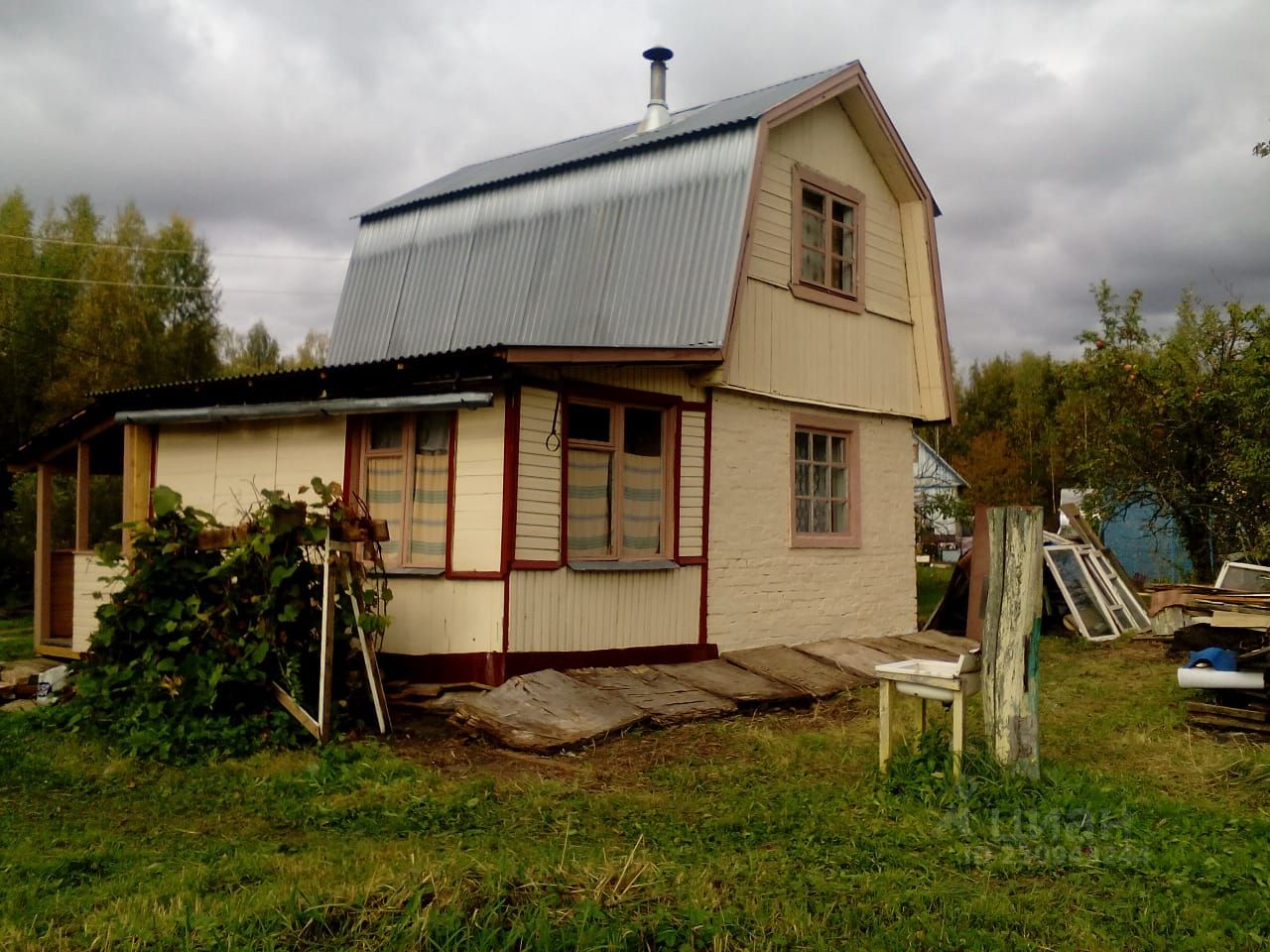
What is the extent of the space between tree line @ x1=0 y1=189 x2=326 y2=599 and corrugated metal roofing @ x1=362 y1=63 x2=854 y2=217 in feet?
42.2

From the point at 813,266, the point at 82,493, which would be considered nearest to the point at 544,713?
the point at 813,266

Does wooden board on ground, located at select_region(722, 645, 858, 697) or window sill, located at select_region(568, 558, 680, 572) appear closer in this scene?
window sill, located at select_region(568, 558, 680, 572)

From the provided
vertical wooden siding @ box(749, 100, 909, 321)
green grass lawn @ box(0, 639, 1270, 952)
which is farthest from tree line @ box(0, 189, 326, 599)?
green grass lawn @ box(0, 639, 1270, 952)

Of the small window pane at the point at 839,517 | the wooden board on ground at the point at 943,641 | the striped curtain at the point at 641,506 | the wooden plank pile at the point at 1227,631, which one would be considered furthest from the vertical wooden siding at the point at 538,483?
the wooden board on ground at the point at 943,641

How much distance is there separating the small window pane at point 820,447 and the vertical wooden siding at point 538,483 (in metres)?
4.07

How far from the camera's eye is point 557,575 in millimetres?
9203

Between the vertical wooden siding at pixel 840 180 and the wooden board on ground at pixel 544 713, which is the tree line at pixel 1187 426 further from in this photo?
the wooden board on ground at pixel 544 713

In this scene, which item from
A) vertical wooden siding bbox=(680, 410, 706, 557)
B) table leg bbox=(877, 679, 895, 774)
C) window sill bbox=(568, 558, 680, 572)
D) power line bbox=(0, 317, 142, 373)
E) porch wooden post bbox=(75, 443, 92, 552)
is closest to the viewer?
table leg bbox=(877, 679, 895, 774)

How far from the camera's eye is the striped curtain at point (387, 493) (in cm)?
949

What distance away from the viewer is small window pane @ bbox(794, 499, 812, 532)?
11.9 meters

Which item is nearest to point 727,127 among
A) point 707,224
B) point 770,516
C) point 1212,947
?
point 707,224

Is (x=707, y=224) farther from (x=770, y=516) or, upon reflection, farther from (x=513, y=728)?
(x=513, y=728)

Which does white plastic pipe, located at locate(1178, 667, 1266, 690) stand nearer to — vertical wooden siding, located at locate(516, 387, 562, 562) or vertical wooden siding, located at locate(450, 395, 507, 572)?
vertical wooden siding, located at locate(516, 387, 562, 562)

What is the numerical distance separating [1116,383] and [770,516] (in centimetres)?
948
